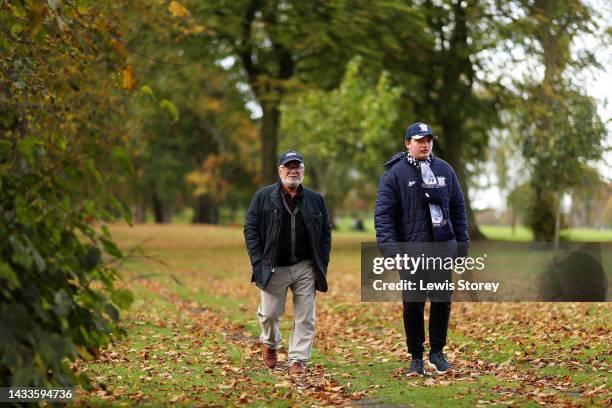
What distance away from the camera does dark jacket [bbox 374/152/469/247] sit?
8.66 meters

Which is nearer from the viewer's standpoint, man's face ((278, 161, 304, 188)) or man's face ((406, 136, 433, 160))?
man's face ((406, 136, 433, 160))

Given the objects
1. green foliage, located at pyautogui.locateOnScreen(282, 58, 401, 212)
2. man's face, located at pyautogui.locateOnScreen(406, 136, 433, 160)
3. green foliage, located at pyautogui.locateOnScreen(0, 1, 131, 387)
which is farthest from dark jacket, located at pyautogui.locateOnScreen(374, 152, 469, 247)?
green foliage, located at pyautogui.locateOnScreen(282, 58, 401, 212)

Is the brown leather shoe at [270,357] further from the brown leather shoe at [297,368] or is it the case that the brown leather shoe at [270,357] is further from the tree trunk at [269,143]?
the tree trunk at [269,143]

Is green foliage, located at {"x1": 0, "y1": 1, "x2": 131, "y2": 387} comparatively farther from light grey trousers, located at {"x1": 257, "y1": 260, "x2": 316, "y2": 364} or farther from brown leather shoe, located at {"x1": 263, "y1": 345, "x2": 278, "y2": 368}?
brown leather shoe, located at {"x1": 263, "y1": 345, "x2": 278, "y2": 368}

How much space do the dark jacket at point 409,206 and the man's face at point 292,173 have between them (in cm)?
85

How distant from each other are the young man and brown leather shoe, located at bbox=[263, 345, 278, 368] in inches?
59.2

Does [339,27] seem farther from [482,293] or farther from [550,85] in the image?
[482,293]

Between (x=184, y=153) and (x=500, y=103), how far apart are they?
37.6 m

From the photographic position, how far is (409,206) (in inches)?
343

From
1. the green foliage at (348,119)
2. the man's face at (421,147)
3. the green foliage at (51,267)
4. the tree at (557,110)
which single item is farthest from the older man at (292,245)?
the green foliage at (348,119)

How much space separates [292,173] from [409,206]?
1230 millimetres

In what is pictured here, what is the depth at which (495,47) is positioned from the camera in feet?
99.8

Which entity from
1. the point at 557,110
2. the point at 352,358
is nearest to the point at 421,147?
the point at 352,358

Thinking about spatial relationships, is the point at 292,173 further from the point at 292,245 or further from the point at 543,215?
the point at 543,215
